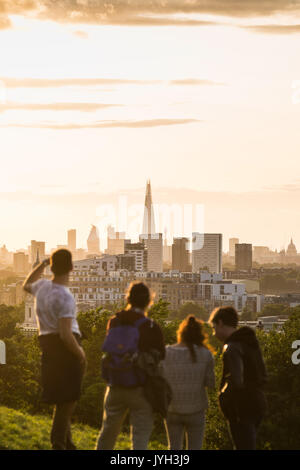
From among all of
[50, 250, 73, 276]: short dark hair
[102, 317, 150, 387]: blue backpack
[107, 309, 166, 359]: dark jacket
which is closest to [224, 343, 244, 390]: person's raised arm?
[107, 309, 166, 359]: dark jacket

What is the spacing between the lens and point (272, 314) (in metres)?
141

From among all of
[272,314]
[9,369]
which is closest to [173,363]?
[9,369]

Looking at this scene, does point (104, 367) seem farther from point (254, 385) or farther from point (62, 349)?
point (254, 385)

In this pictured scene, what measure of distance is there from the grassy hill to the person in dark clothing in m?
1.78

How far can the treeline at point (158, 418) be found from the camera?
2794 centimetres

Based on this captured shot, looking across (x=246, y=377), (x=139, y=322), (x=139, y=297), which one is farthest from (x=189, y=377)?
(x=139, y=297)

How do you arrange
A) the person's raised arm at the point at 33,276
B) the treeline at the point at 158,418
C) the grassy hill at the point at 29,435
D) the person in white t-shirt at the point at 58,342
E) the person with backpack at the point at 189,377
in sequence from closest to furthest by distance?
the person in white t-shirt at the point at 58,342 → the person with backpack at the point at 189,377 → the person's raised arm at the point at 33,276 → the grassy hill at the point at 29,435 → the treeline at the point at 158,418

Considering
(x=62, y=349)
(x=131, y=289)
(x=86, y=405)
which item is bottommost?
(x=86, y=405)

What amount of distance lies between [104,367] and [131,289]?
615 mm

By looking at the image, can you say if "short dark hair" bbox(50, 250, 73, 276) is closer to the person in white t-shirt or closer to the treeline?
the person in white t-shirt

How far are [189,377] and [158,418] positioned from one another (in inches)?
829

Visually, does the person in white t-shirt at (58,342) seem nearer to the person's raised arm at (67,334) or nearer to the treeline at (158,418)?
the person's raised arm at (67,334)

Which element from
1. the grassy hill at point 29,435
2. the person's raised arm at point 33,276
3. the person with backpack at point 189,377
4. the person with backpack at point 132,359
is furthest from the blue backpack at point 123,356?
the grassy hill at point 29,435

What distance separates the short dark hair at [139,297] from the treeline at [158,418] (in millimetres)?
17517
